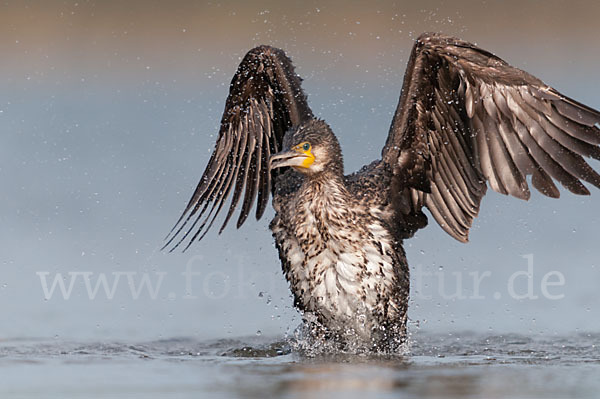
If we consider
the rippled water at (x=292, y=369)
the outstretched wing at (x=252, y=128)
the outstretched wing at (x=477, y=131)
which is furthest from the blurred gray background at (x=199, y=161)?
the outstretched wing at (x=477, y=131)

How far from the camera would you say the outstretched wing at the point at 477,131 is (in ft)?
24.8

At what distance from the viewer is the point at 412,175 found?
8.12 meters

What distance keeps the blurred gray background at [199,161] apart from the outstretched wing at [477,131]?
48.2 inches

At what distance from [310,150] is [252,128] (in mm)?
1175

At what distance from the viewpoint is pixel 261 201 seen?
29.5ft

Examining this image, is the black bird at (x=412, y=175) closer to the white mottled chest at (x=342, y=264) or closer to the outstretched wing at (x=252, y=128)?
the white mottled chest at (x=342, y=264)

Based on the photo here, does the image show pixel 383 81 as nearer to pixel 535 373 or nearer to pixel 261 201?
pixel 261 201

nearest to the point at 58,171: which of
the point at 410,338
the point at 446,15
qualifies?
the point at 410,338

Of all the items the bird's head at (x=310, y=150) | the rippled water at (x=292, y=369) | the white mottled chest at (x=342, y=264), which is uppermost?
the bird's head at (x=310, y=150)

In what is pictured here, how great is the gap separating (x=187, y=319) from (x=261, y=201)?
3.14ft

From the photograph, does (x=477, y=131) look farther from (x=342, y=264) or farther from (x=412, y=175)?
(x=342, y=264)

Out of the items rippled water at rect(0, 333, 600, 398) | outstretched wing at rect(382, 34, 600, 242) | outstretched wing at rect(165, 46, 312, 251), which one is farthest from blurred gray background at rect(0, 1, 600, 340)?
outstretched wing at rect(382, 34, 600, 242)

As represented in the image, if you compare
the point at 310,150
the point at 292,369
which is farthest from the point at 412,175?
the point at 292,369

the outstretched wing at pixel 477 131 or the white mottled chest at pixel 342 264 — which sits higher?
the outstretched wing at pixel 477 131
